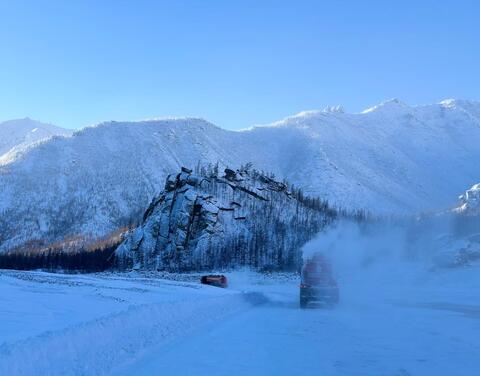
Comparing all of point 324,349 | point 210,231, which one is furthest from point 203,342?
point 210,231

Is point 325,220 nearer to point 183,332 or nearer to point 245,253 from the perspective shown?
point 245,253

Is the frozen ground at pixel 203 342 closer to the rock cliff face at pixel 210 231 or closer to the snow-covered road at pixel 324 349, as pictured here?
the snow-covered road at pixel 324 349

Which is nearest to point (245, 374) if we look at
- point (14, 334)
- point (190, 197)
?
point (14, 334)

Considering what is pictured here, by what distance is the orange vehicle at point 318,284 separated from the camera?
94.3 feet

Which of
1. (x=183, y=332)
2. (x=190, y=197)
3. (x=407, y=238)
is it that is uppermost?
(x=190, y=197)

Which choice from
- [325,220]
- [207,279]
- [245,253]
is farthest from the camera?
[325,220]

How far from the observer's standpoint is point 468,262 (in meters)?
64.4

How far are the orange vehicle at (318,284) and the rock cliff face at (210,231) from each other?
70332 millimetres

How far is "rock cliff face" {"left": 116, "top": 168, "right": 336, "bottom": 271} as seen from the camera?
11100 cm

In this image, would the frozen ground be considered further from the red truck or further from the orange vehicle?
the red truck

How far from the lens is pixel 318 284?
2914 cm

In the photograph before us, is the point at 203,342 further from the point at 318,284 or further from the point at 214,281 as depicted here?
the point at 214,281

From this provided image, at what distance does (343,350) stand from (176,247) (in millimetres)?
102763

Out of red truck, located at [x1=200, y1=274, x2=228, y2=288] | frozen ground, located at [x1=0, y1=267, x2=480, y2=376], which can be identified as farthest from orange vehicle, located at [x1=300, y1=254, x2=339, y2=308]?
red truck, located at [x1=200, y1=274, x2=228, y2=288]
